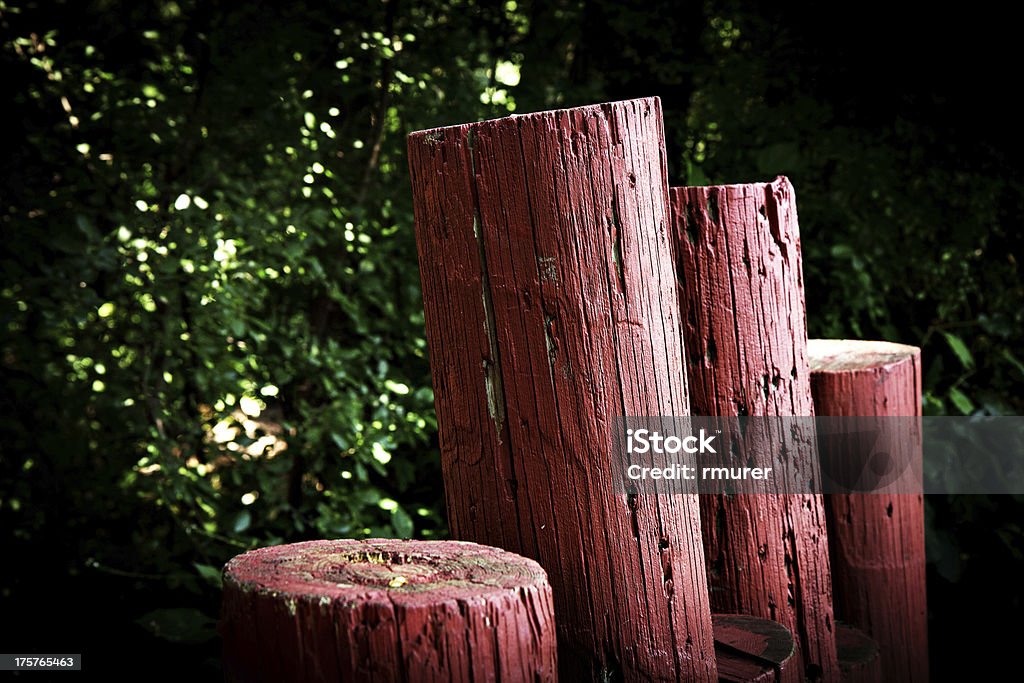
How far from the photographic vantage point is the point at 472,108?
4.04m

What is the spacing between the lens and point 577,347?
5.35 ft

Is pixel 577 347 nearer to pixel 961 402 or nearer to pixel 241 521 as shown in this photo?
pixel 241 521

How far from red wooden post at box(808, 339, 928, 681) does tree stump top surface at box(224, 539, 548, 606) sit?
4.08 ft

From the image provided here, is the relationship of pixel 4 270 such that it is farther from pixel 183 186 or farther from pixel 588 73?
pixel 588 73

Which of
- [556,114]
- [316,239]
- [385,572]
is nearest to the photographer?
[385,572]

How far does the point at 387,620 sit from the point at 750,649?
0.81 m

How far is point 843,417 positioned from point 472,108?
214 centimetres

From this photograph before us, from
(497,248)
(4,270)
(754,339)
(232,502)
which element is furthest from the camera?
(232,502)

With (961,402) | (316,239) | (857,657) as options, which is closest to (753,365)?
(857,657)

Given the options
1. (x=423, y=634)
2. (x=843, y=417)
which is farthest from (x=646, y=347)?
(x=843, y=417)

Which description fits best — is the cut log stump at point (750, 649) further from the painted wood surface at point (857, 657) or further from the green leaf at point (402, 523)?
the green leaf at point (402, 523)

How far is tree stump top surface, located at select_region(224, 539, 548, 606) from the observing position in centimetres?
135

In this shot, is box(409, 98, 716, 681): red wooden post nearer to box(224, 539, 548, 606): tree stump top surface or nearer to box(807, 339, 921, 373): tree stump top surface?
box(224, 539, 548, 606): tree stump top surface

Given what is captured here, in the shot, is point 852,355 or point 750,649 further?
point 852,355
